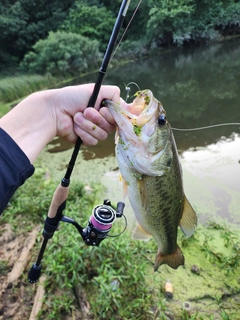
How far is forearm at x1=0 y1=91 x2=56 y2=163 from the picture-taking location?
1426mm

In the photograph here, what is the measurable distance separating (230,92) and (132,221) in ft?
24.0

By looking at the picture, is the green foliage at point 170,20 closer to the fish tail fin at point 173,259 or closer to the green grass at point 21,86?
the green grass at point 21,86

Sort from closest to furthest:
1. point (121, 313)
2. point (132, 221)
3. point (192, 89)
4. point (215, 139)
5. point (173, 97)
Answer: point (121, 313)
point (132, 221)
point (215, 139)
point (173, 97)
point (192, 89)

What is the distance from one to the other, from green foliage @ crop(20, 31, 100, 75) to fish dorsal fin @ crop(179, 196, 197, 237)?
17.5 metres

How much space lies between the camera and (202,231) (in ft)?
11.4

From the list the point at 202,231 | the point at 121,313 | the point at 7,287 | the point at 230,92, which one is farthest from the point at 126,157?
the point at 230,92

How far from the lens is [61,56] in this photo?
728 inches

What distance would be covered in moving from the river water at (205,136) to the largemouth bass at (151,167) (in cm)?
81

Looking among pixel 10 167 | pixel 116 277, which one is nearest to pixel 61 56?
pixel 116 277

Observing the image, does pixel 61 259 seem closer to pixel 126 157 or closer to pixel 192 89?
pixel 126 157

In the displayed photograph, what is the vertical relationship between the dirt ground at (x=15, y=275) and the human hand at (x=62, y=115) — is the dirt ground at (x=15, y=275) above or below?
below

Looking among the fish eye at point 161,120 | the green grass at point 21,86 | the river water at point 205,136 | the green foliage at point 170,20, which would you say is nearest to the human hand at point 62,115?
the fish eye at point 161,120

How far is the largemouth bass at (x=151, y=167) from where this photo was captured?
150 cm

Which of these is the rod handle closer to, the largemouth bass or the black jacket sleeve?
the largemouth bass
